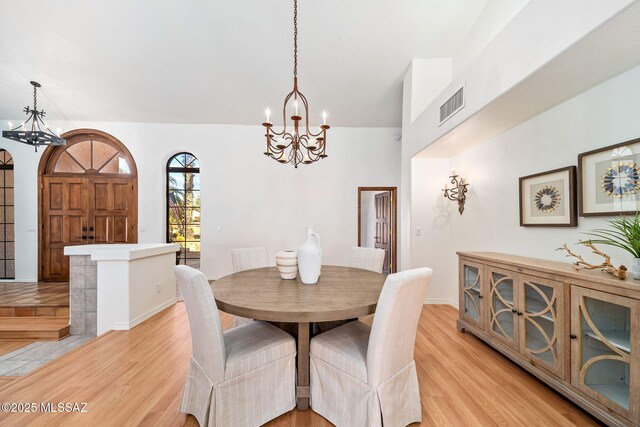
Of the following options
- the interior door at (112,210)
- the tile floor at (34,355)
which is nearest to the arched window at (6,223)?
the interior door at (112,210)

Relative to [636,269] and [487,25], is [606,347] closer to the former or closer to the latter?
[636,269]

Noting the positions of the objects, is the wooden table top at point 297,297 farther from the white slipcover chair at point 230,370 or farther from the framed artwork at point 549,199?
the framed artwork at point 549,199

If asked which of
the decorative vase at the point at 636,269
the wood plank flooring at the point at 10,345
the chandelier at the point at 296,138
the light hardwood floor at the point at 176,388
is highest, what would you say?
the chandelier at the point at 296,138

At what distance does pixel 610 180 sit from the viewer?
1.75 meters

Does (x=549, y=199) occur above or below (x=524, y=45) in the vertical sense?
below

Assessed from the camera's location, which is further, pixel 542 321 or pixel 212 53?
pixel 212 53

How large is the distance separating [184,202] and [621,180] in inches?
230

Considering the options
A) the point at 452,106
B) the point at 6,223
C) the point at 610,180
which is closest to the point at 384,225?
the point at 452,106

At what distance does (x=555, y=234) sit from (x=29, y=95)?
24.2 feet

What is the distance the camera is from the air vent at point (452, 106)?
244cm

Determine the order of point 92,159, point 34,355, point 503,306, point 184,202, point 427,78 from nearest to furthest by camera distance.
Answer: point 503,306 → point 34,355 → point 427,78 → point 92,159 → point 184,202

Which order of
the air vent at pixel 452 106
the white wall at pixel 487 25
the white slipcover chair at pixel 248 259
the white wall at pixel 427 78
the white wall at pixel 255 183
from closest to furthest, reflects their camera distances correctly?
the air vent at pixel 452 106 → the white wall at pixel 487 25 → the white slipcover chair at pixel 248 259 → the white wall at pixel 427 78 → the white wall at pixel 255 183

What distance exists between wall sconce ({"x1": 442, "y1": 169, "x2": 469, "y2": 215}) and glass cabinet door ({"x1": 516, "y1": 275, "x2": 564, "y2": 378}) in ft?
5.14

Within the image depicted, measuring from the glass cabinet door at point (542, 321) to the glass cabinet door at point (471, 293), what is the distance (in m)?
0.46
